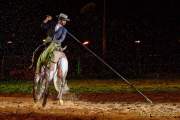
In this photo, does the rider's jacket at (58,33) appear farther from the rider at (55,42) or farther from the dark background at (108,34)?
the dark background at (108,34)

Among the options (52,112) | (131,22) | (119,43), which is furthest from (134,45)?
(52,112)

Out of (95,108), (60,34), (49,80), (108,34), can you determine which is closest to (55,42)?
(60,34)

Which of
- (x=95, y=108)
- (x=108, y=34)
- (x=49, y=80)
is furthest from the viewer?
(x=108, y=34)

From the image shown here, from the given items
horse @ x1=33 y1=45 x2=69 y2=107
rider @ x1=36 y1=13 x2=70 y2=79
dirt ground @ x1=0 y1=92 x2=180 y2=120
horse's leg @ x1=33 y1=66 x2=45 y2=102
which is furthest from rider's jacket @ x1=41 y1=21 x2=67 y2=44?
dirt ground @ x1=0 y1=92 x2=180 y2=120

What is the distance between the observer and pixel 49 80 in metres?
16.6

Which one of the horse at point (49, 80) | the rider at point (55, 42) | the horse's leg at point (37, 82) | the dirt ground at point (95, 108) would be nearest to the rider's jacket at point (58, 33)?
the rider at point (55, 42)

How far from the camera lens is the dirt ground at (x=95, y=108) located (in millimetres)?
13312

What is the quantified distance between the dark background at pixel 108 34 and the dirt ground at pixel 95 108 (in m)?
15.8

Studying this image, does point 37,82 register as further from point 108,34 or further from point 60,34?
point 108,34

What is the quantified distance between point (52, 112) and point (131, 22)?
35123 mm

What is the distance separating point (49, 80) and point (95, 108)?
188 cm

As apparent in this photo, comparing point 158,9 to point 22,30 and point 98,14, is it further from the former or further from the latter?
point 22,30

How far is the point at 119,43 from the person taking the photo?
145ft

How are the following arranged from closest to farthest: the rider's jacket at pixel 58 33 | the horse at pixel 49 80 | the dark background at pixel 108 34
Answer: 1. the rider's jacket at pixel 58 33
2. the horse at pixel 49 80
3. the dark background at pixel 108 34
